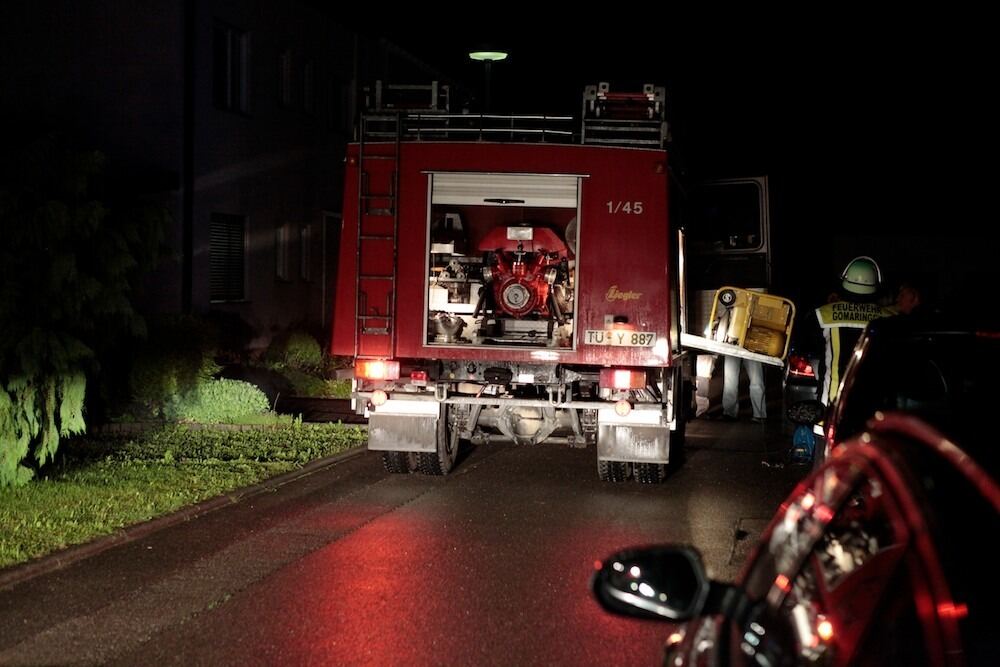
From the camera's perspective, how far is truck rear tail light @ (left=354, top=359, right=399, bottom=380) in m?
11.2

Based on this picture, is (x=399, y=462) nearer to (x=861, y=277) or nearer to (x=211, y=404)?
(x=211, y=404)

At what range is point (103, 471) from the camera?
447 inches

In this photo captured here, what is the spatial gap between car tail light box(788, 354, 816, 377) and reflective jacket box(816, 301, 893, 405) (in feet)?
8.66

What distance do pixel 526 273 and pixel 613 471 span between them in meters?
2.22

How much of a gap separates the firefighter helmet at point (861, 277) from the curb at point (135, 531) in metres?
4.91

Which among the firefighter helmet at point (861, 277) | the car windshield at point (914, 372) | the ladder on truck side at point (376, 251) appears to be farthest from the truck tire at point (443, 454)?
the car windshield at point (914, 372)

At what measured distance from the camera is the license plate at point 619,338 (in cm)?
1096

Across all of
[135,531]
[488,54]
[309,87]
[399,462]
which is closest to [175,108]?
[309,87]

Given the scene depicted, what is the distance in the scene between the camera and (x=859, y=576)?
2.77 metres

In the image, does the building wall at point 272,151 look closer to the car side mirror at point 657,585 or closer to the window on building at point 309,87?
the window on building at point 309,87

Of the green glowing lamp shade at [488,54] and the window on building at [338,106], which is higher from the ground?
the window on building at [338,106]

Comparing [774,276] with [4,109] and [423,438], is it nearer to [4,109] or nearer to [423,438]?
[423,438]

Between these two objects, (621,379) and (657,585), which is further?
(621,379)

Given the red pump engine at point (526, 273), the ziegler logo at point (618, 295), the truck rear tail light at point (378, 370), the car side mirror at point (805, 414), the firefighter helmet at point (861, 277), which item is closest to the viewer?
the car side mirror at point (805, 414)
